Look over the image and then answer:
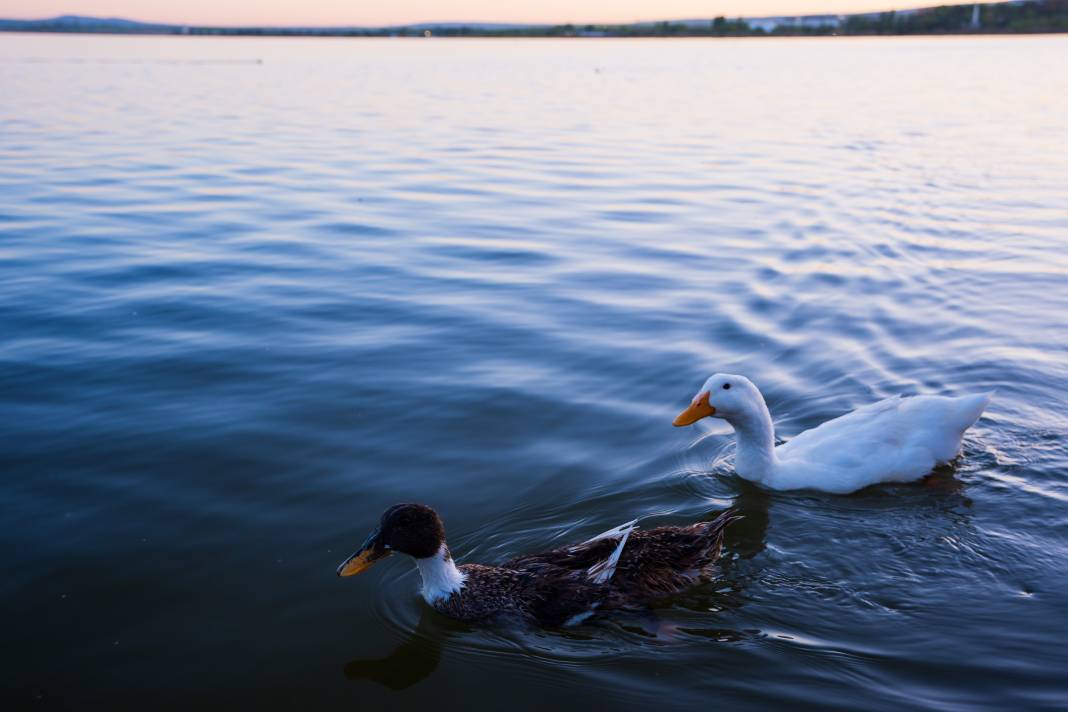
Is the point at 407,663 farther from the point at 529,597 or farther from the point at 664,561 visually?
the point at 664,561

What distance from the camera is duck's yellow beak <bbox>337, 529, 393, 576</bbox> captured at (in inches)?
251

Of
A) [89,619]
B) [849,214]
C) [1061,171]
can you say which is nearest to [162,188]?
[849,214]

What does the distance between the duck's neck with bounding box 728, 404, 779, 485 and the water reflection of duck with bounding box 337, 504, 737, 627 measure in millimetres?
2037

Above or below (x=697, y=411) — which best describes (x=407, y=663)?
below

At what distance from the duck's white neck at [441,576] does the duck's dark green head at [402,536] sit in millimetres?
58

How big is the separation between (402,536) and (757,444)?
11.6ft

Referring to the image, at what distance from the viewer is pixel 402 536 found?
6.36 m

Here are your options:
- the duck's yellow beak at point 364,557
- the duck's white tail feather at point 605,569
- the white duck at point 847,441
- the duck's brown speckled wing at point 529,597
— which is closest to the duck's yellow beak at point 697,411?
the white duck at point 847,441

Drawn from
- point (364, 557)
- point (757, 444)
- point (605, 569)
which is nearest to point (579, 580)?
point (605, 569)

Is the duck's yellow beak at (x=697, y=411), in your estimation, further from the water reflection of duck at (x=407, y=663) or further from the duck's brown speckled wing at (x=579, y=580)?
the water reflection of duck at (x=407, y=663)

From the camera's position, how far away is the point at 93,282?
13.6 m

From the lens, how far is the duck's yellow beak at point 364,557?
20.9ft

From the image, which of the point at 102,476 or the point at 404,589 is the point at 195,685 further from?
the point at 102,476

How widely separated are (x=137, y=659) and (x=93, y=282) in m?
9.02
